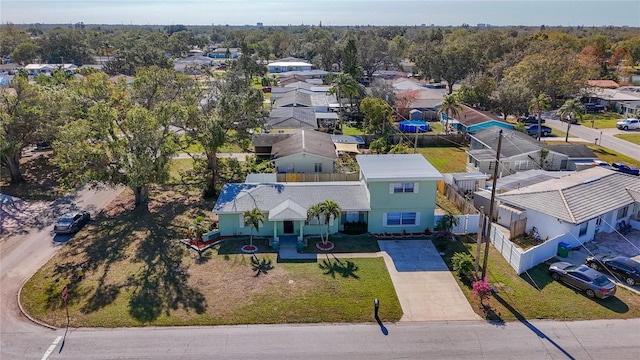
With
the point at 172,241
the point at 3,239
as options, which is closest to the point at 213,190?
the point at 172,241

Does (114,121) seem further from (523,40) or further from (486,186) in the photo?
(523,40)

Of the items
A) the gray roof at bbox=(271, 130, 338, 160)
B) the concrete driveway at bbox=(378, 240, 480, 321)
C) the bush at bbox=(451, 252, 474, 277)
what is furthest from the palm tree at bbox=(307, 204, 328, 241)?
the gray roof at bbox=(271, 130, 338, 160)

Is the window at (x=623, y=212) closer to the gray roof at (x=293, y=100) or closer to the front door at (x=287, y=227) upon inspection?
the front door at (x=287, y=227)

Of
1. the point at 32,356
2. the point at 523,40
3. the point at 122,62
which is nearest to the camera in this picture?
the point at 32,356

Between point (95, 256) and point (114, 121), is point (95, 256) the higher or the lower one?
the lower one

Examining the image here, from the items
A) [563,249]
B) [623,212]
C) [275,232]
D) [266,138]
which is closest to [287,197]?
[275,232]

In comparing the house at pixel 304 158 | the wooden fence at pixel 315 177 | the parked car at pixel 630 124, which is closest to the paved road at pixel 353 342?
the wooden fence at pixel 315 177
